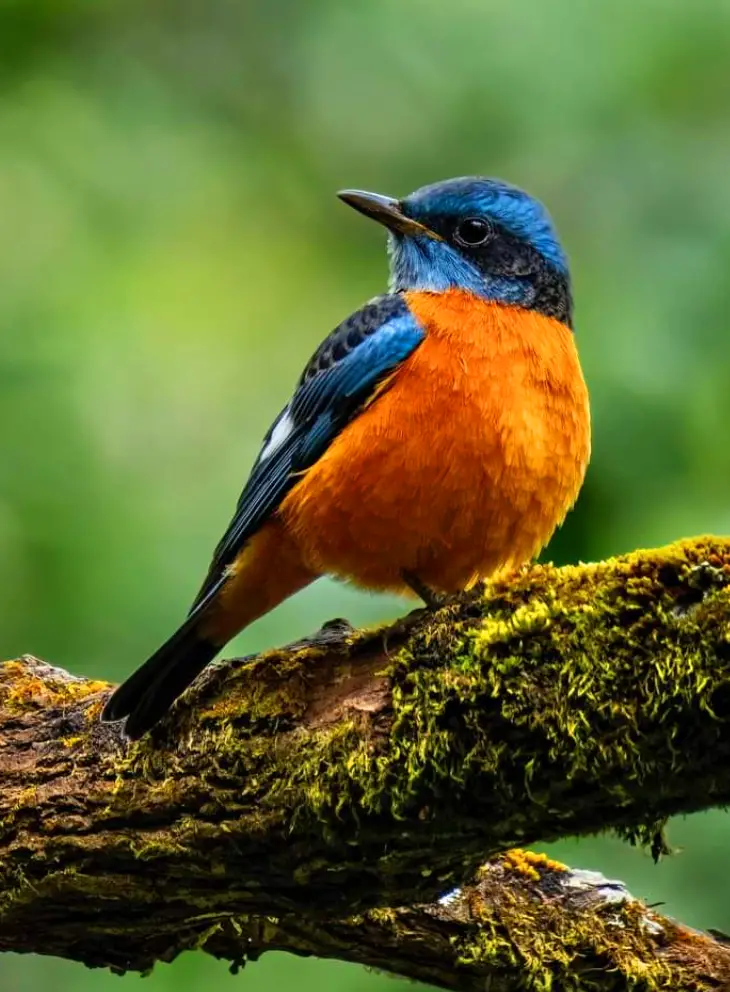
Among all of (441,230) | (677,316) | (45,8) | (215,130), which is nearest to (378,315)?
(441,230)

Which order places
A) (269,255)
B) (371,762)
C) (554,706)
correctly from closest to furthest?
(554,706) < (371,762) < (269,255)

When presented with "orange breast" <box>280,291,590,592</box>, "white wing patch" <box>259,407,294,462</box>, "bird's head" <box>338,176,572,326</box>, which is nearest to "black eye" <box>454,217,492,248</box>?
"bird's head" <box>338,176,572,326</box>

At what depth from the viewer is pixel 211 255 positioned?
583 cm

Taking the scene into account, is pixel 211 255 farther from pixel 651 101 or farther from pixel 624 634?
pixel 624 634

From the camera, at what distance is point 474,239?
16.4 ft

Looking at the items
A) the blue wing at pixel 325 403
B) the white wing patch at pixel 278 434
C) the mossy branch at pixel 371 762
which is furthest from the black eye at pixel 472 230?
the mossy branch at pixel 371 762

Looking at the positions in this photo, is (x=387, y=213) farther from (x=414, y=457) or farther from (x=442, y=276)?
(x=414, y=457)

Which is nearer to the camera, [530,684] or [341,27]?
[530,684]

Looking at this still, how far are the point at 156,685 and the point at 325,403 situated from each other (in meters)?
1.23

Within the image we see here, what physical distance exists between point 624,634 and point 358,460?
4.82ft

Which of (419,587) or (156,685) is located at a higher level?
(419,587)

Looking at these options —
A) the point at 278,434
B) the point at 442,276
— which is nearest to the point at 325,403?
the point at 278,434

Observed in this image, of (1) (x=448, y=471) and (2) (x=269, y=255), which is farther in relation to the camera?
(2) (x=269, y=255)

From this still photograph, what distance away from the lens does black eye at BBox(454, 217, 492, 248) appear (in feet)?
16.4
